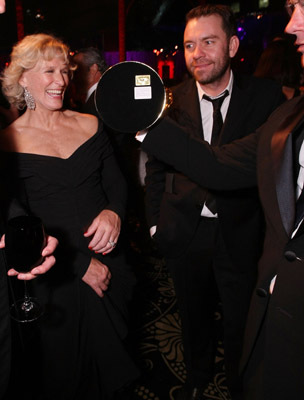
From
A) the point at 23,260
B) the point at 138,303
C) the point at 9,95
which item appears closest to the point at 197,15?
the point at 9,95

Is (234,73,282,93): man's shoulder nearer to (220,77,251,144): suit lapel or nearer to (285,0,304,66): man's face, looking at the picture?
(220,77,251,144): suit lapel

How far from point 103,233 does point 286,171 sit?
37.4 inches

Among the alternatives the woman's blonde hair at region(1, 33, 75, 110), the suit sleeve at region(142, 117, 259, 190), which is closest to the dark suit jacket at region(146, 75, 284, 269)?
the suit sleeve at region(142, 117, 259, 190)

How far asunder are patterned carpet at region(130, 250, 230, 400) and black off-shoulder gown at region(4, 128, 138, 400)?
1.07 ft

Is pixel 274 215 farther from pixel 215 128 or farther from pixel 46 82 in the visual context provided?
pixel 46 82

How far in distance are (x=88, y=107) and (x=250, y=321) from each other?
90.4 inches

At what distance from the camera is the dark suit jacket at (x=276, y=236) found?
0.99 metres

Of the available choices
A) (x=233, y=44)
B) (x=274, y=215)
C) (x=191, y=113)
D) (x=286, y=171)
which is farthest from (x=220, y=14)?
(x=274, y=215)

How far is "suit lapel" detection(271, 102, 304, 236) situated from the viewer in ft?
3.27

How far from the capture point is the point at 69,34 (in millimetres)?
13445

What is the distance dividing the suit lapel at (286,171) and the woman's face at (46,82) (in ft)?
3.96

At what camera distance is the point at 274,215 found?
1045mm

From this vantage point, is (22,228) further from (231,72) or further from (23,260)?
(231,72)

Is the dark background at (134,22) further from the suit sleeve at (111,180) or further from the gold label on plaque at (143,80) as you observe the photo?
the gold label on plaque at (143,80)
